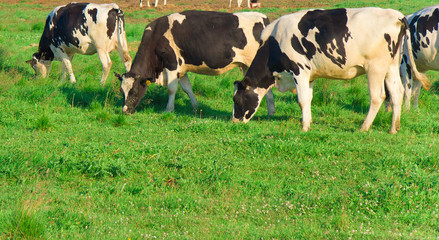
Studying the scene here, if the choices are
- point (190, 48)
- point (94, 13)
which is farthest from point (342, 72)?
point (94, 13)

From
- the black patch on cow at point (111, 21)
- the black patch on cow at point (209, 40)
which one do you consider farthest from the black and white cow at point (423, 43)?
the black patch on cow at point (111, 21)

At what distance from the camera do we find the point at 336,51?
28.5ft

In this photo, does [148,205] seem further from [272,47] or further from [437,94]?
[437,94]

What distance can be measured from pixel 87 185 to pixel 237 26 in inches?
222

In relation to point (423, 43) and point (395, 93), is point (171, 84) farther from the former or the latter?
point (423, 43)

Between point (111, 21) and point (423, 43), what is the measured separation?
7.47 metres

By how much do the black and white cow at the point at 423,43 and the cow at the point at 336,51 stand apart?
132 cm

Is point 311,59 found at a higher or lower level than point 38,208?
higher

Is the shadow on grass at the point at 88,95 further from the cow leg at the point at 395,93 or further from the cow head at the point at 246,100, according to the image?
the cow leg at the point at 395,93

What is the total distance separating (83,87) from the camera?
1190 centimetres

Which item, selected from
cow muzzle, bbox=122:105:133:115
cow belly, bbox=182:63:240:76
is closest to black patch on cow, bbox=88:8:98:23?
cow belly, bbox=182:63:240:76

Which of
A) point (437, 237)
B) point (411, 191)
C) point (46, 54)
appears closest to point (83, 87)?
point (46, 54)

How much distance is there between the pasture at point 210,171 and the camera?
538 centimetres

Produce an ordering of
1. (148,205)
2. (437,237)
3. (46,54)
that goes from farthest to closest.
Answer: (46,54) < (148,205) < (437,237)
